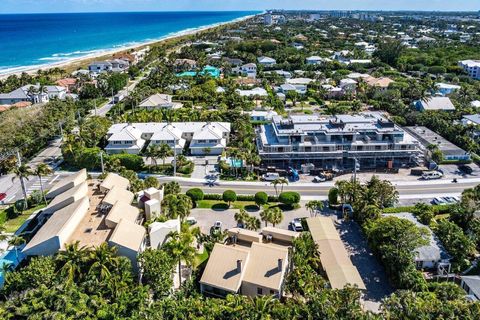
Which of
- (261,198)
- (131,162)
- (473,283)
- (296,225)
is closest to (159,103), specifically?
(131,162)

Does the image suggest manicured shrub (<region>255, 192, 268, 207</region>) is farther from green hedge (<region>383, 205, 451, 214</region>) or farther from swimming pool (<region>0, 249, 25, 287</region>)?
swimming pool (<region>0, 249, 25, 287</region>)

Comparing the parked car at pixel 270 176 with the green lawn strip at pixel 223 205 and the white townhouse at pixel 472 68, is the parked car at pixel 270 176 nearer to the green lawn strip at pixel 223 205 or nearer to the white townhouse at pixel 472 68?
the green lawn strip at pixel 223 205

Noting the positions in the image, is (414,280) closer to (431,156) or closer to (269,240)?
(269,240)

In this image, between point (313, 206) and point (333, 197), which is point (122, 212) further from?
point (333, 197)

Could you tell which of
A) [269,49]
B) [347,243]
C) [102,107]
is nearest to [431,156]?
[347,243]

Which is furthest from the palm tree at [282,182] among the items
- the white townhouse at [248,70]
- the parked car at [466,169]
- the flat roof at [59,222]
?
the white townhouse at [248,70]
